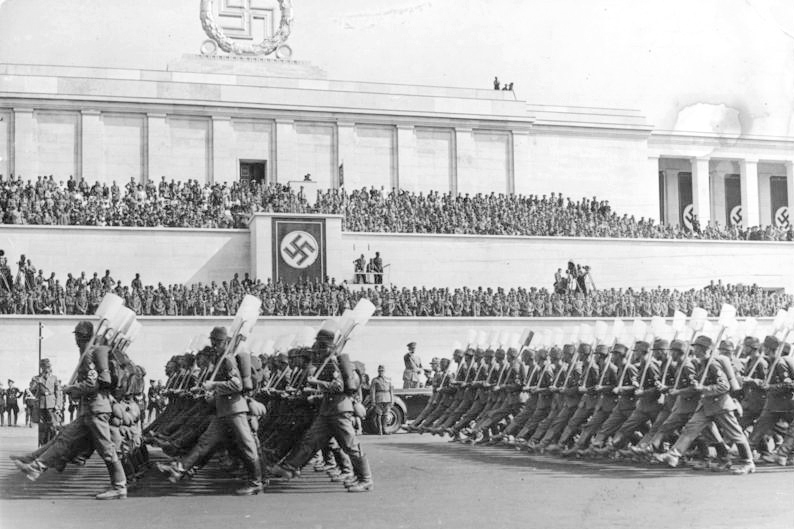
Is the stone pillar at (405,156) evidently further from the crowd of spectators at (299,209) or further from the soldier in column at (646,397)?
the soldier in column at (646,397)

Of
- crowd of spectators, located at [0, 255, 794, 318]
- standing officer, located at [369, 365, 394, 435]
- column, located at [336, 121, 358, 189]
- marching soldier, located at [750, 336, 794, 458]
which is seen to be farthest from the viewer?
column, located at [336, 121, 358, 189]

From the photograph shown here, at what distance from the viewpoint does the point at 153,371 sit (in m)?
35.0

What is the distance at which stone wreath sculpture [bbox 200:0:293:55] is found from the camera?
1884 inches

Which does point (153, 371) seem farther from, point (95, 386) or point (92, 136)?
point (95, 386)

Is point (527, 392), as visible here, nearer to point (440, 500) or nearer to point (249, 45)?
point (440, 500)

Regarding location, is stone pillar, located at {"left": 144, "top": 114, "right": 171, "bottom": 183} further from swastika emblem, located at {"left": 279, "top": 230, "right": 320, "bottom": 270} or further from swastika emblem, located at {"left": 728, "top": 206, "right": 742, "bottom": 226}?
swastika emblem, located at {"left": 728, "top": 206, "right": 742, "bottom": 226}

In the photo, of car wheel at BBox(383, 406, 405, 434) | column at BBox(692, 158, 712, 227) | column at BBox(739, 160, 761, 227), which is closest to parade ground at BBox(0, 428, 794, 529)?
car wheel at BBox(383, 406, 405, 434)

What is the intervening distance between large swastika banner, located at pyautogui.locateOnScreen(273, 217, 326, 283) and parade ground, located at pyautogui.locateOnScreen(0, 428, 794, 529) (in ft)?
74.9

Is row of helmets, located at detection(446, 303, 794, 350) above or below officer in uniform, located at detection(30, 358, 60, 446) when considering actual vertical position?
above

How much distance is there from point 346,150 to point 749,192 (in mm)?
23928

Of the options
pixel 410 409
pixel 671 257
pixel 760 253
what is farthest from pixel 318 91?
pixel 410 409

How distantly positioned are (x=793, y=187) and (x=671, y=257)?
797 inches

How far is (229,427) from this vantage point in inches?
505

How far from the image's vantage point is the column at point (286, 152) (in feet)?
158
